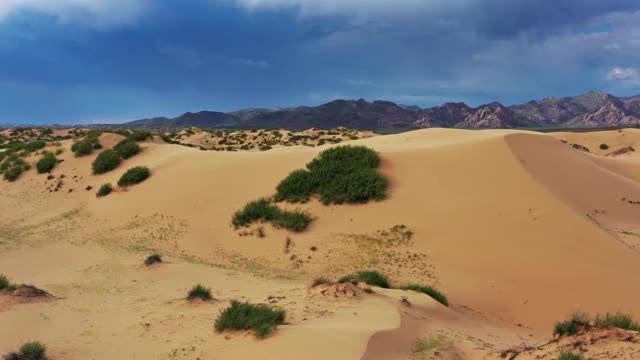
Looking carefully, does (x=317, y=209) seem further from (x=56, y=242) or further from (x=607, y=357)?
(x=607, y=357)

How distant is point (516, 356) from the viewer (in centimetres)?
616

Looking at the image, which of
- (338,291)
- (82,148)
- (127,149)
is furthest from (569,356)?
(82,148)

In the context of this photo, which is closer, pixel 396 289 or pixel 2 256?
pixel 396 289

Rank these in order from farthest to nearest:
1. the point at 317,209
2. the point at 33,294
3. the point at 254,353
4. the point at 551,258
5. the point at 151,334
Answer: the point at 317,209
the point at 551,258
the point at 33,294
the point at 151,334
the point at 254,353

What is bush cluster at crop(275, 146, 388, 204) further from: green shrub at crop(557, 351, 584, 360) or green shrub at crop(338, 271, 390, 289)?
green shrub at crop(557, 351, 584, 360)

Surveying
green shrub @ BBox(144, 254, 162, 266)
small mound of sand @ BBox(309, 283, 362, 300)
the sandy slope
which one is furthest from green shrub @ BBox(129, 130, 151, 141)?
small mound of sand @ BBox(309, 283, 362, 300)

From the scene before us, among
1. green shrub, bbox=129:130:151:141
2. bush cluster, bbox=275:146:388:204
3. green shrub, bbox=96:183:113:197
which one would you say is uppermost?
green shrub, bbox=129:130:151:141

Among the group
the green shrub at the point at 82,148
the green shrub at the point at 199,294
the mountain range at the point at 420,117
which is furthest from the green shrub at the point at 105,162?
the mountain range at the point at 420,117

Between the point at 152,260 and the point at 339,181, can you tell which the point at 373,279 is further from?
the point at 339,181

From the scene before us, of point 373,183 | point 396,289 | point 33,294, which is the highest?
point 373,183

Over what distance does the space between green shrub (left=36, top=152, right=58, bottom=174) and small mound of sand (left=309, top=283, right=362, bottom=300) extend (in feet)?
83.5

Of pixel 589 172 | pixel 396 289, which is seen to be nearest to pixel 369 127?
pixel 589 172

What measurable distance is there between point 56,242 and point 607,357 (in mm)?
18621

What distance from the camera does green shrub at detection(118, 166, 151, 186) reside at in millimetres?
24000
